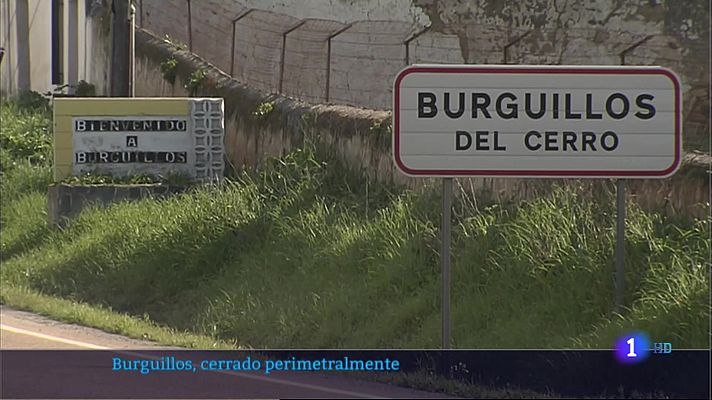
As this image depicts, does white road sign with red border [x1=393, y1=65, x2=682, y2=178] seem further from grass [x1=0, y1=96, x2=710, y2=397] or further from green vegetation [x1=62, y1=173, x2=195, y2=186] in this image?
green vegetation [x1=62, y1=173, x2=195, y2=186]

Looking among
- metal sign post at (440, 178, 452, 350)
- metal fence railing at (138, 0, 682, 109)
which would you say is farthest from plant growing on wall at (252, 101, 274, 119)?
metal sign post at (440, 178, 452, 350)

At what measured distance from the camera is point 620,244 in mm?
8672

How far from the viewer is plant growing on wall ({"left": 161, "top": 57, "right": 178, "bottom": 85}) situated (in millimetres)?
19797

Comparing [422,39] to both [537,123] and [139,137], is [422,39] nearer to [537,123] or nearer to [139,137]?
[139,137]

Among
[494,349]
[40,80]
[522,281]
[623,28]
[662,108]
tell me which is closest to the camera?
[662,108]

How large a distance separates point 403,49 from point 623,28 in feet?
11.4

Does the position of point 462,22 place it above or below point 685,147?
above

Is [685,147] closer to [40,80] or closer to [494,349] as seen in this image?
[494,349]

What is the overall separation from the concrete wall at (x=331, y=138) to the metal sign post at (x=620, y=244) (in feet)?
4.32

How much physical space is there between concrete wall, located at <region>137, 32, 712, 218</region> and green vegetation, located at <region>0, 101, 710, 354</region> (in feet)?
0.67

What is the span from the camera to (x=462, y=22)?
14102mm

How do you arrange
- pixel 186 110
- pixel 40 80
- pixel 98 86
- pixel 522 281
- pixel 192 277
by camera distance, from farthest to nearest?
pixel 40 80 < pixel 98 86 < pixel 186 110 < pixel 192 277 < pixel 522 281

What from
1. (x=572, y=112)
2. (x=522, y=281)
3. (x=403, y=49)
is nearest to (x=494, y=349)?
(x=522, y=281)

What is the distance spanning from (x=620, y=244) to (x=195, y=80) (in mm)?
11294
